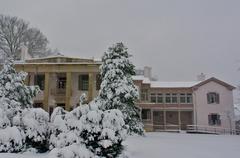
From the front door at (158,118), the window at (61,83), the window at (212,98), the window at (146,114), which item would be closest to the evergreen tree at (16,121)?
the window at (61,83)

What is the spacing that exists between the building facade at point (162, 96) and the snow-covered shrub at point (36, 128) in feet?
45.6

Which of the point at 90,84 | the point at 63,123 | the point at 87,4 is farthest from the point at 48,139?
the point at 87,4

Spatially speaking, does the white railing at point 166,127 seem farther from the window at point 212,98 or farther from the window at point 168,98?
the window at point 212,98

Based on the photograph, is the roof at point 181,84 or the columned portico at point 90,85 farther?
the roof at point 181,84

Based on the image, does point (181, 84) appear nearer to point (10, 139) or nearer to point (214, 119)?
point (214, 119)

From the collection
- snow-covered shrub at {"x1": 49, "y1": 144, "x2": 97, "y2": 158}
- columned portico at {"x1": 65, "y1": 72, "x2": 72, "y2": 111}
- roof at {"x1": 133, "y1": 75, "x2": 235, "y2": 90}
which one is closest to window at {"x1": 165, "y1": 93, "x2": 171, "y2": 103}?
roof at {"x1": 133, "y1": 75, "x2": 235, "y2": 90}

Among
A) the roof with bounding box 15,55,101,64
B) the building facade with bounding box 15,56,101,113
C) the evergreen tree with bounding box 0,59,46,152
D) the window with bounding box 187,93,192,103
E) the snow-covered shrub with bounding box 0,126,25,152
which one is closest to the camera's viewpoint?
the snow-covered shrub with bounding box 0,126,25,152

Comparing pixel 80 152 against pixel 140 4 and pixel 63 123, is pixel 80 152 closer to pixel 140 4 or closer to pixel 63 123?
pixel 63 123

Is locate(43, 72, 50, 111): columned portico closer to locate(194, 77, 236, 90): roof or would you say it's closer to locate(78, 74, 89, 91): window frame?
locate(78, 74, 89, 91): window frame

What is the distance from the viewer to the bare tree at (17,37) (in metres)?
35.0

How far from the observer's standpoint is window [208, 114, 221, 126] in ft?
109

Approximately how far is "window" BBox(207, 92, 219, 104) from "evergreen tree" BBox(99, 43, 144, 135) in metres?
18.7

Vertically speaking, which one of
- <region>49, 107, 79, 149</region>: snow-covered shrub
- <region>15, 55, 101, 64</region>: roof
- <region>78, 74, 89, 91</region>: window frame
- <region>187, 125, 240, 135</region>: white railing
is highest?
<region>15, 55, 101, 64</region>: roof

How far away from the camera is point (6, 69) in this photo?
1476 centimetres
